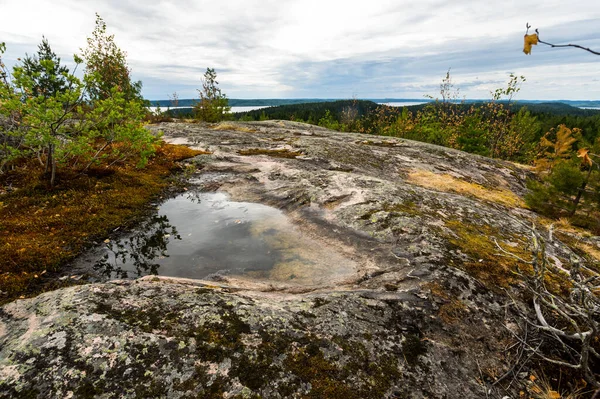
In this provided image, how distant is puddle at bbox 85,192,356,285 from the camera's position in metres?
6.55

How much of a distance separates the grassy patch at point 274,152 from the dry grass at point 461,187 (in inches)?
279

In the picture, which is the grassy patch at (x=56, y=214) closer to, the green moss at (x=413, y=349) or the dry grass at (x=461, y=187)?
the green moss at (x=413, y=349)

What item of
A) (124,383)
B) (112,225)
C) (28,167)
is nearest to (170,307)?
(124,383)

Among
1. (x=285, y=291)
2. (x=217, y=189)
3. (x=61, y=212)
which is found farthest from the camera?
(x=217, y=189)

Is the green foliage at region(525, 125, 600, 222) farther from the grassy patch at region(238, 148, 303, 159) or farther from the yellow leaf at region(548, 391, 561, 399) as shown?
the yellow leaf at region(548, 391, 561, 399)

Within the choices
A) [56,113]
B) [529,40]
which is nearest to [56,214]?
[56,113]

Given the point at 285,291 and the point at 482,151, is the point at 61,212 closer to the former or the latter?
the point at 285,291

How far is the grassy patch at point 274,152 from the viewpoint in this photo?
17.0 meters

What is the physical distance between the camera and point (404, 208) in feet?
30.5

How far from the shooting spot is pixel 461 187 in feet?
52.3

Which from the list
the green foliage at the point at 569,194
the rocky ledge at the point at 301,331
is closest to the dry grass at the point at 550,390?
the rocky ledge at the point at 301,331

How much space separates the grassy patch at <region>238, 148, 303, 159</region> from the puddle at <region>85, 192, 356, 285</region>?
7.53 metres

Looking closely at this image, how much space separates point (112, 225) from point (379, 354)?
790 cm

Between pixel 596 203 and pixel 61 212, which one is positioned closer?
pixel 61 212
